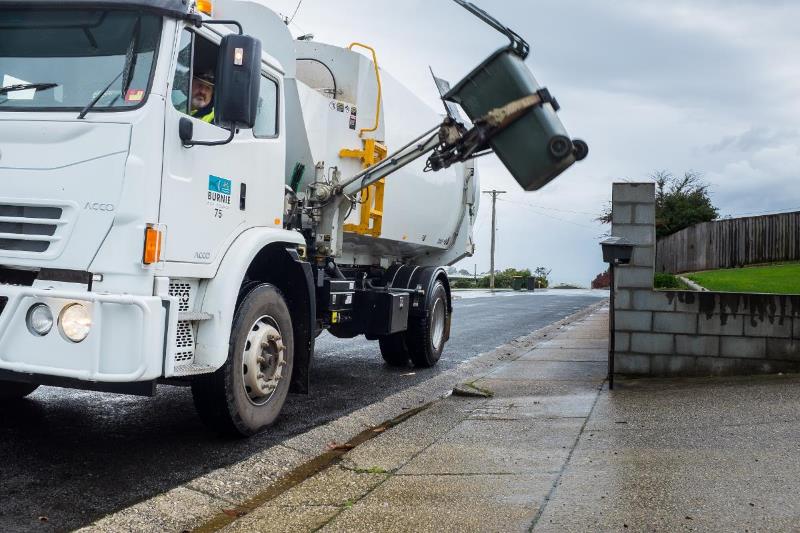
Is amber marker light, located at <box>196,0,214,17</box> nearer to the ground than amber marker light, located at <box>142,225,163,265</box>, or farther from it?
farther from it

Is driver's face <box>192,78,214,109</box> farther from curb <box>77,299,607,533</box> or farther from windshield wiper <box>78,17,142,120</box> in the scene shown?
curb <box>77,299,607,533</box>

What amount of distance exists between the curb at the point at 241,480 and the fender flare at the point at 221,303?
0.74 meters

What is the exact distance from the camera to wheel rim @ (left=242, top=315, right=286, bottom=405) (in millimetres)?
5883

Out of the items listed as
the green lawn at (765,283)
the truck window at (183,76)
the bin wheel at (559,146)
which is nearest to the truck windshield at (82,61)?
the truck window at (183,76)

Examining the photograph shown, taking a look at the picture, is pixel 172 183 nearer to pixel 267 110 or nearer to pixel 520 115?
pixel 267 110

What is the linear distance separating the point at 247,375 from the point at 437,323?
17.8ft

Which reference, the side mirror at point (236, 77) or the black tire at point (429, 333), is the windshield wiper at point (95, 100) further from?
the black tire at point (429, 333)

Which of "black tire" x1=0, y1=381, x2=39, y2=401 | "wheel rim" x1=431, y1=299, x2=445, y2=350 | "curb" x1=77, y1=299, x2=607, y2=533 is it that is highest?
"wheel rim" x1=431, y1=299, x2=445, y2=350

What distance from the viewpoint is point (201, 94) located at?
540 centimetres

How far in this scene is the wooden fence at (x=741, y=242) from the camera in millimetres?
24922

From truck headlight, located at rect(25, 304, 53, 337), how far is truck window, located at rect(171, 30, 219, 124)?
4.90ft

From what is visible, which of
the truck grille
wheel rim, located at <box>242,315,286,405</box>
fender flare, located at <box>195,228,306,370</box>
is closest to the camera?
the truck grille

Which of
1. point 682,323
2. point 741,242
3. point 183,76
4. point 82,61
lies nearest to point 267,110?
point 183,76

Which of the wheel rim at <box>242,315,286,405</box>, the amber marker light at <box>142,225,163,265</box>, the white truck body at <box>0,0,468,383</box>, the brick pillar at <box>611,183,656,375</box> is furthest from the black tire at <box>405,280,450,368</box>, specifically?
the amber marker light at <box>142,225,163,265</box>
